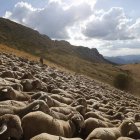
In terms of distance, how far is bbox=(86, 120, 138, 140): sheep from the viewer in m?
11.2

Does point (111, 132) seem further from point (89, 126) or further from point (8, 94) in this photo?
point (8, 94)

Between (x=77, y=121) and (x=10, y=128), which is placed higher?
(x=10, y=128)

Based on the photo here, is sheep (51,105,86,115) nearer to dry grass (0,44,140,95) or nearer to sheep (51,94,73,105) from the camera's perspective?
sheep (51,94,73,105)

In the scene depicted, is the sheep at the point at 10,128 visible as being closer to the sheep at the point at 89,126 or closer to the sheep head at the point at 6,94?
the sheep at the point at 89,126

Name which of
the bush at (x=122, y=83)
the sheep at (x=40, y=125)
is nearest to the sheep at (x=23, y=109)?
the sheep at (x=40, y=125)

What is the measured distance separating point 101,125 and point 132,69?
144m

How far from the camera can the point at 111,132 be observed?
1205 centimetres

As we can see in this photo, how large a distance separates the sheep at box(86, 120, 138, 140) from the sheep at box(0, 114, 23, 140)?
7.52 feet

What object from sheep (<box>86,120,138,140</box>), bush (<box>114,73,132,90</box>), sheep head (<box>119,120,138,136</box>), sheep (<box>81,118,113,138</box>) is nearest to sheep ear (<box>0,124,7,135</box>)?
sheep (<box>86,120,138,140</box>)

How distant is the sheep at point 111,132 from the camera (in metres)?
11.2

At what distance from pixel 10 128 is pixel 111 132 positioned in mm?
3715

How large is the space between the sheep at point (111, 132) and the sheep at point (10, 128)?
2.29m

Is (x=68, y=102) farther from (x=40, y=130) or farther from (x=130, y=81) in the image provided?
(x=130, y=81)

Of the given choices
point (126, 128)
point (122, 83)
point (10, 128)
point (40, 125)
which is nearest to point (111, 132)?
point (126, 128)
